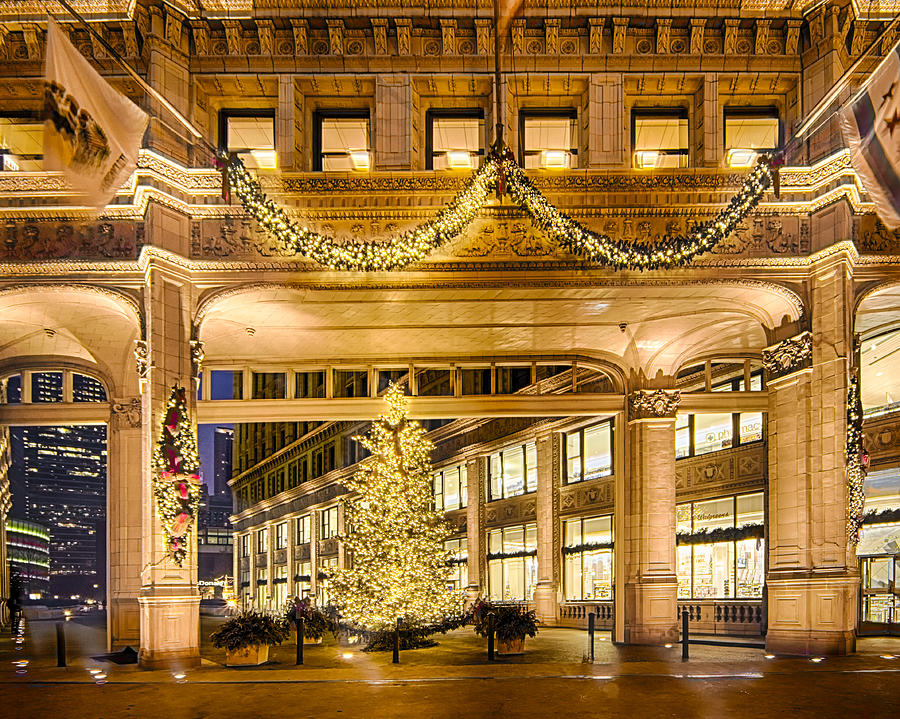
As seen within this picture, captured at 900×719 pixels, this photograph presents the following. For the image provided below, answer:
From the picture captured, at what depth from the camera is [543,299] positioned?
18875 millimetres

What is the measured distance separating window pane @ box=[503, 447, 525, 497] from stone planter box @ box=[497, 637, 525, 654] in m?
15.3

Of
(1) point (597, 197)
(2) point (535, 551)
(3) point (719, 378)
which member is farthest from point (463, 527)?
(1) point (597, 197)

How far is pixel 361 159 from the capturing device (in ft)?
60.5

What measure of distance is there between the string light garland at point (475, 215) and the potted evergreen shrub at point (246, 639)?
738 cm

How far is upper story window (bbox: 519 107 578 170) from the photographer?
63.3 feet

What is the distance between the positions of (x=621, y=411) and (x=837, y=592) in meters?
7.84

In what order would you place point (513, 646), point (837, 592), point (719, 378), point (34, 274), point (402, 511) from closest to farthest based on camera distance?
point (837, 592) → point (34, 274) → point (513, 646) → point (402, 511) → point (719, 378)

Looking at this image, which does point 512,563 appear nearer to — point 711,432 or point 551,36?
point 711,432

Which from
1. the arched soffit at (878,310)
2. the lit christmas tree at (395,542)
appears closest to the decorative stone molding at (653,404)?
the arched soffit at (878,310)

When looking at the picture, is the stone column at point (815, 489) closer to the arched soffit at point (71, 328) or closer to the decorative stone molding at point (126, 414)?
the arched soffit at point (71, 328)

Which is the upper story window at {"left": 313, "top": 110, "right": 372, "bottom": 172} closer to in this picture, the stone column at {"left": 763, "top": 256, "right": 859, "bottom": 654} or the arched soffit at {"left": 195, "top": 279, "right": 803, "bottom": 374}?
the arched soffit at {"left": 195, "top": 279, "right": 803, "bottom": 374}

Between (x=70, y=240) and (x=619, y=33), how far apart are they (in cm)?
1208

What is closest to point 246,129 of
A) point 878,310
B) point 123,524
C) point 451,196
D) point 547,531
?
point 451,196

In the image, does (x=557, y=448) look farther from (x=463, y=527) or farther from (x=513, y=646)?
(x=513, y=646)
